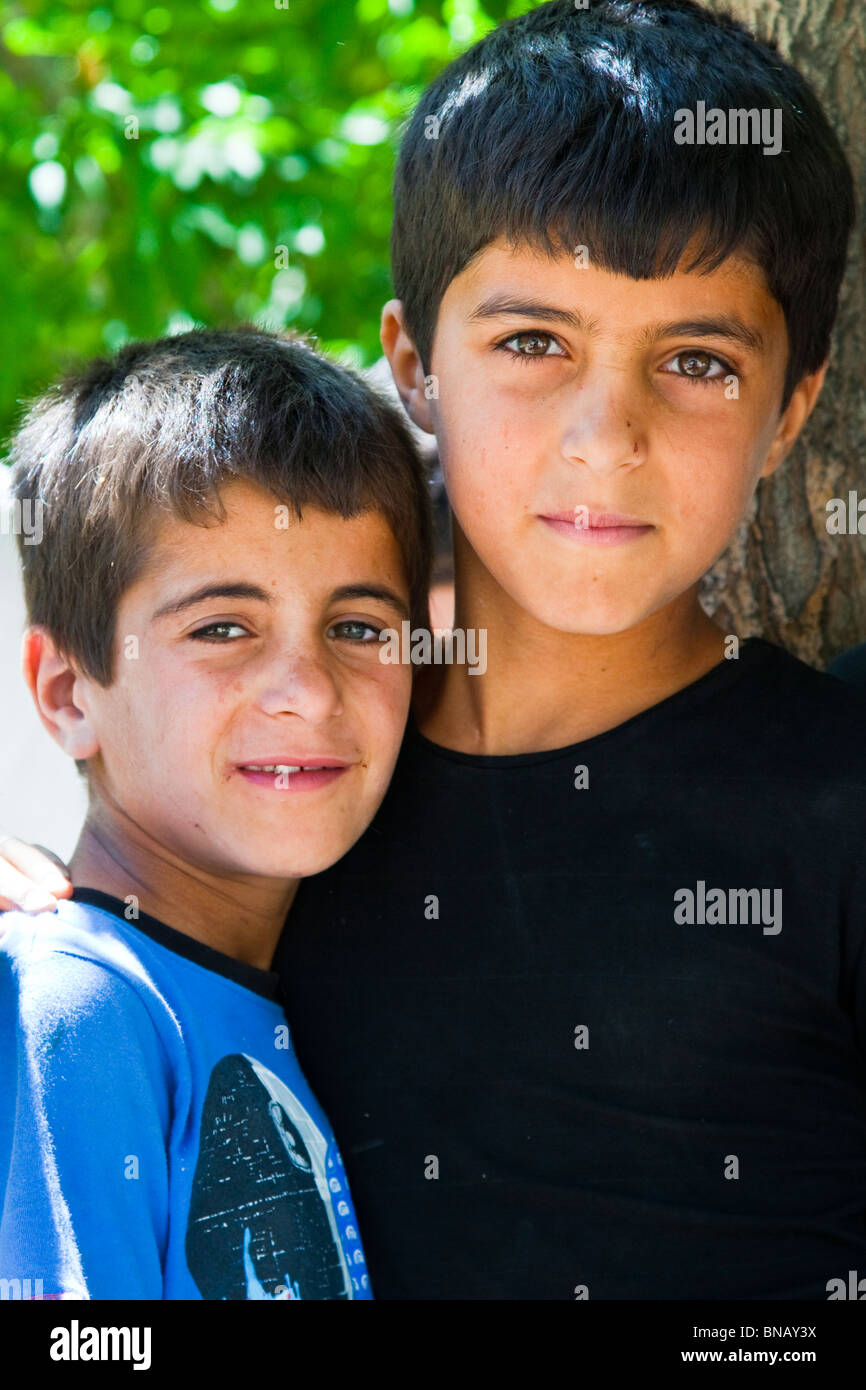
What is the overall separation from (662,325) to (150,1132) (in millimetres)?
1058

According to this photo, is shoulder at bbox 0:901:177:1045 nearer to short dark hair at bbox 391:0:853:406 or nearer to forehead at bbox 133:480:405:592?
forehead at bbox 133:480:405:592

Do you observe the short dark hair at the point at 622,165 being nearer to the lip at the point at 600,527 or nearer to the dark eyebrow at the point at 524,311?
the dark eyebrow at the point at 524,311

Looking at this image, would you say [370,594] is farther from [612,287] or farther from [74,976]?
[74,976]

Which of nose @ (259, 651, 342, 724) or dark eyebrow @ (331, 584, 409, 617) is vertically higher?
dark eyebrow @ (331, 584, 409, 617)

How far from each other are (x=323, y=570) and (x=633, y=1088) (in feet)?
2.33

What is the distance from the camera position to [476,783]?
6.53 ft

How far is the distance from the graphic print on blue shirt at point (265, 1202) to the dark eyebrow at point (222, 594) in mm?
535

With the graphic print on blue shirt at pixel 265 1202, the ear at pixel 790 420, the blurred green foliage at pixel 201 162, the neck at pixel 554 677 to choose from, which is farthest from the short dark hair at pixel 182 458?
the blurred green foliage at pixel 201 162

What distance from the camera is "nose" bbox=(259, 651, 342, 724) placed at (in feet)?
6.11

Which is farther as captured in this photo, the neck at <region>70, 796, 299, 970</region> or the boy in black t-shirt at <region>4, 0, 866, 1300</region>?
the neck at <region>70, 796, 299, 970</region>

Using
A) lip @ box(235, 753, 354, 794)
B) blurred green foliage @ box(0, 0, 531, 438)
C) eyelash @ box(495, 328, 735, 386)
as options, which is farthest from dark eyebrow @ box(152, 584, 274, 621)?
blurred green foliage @ box(0, 0, 531, 438)

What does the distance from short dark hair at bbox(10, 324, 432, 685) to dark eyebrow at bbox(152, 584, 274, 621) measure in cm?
8

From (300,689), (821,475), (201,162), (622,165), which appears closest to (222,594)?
(300,689)

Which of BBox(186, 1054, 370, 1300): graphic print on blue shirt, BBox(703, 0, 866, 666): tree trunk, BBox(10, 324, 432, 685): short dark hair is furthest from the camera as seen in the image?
BBox(703, 0, 866, 666): tree trunk
